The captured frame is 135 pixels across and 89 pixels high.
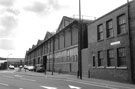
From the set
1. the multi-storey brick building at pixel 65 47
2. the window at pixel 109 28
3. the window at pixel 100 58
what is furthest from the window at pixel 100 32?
the multi-storey brick building at pixel 65 47

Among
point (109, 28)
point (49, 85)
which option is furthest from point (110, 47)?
point (49, 85)

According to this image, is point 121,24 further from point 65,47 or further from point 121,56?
point 65,47

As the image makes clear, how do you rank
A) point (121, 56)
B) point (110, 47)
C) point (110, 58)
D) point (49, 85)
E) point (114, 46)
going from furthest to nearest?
point (110, 58)
point (110, 47)
point (114, 46)
point (121, 56)
point (49, 85)

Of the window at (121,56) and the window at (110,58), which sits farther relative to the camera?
the window at (110,58)

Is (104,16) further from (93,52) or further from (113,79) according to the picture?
(113,79)

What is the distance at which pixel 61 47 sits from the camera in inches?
1908

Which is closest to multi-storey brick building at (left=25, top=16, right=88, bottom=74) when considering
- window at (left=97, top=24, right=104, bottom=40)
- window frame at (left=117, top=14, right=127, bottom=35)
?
window at (left=97, top=24, right=104, bottom=40)

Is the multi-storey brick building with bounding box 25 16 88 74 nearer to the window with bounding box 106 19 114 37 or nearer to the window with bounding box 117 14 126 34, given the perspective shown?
the window with bounding box 106 19 114 37

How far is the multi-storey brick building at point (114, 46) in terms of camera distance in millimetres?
22258

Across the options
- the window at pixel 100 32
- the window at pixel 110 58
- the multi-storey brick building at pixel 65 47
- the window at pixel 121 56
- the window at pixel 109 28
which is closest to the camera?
the window at pixel 121 56

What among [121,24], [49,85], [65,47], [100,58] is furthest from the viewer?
[65,47]

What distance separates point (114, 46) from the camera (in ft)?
82.8

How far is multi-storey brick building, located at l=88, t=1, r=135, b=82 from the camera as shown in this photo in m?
22.3

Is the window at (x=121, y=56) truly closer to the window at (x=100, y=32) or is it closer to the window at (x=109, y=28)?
the window at (x=109, y=28)
